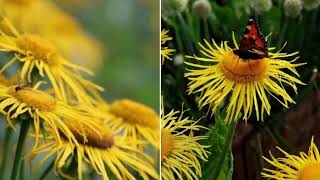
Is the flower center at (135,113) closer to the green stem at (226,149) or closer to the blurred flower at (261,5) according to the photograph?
the green stem at (226,149)

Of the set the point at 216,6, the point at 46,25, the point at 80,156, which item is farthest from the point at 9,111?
the point at 216,6

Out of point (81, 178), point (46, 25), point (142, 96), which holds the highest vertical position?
point (46, 25)

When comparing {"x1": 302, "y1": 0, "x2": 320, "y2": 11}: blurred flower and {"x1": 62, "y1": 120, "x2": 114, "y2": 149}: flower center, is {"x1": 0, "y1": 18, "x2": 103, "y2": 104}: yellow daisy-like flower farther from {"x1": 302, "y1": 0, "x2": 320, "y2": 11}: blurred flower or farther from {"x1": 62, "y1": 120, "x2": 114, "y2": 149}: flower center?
{"x1": 302, "y1": 0, "x2": 320, "y2": 11}: blurred flower

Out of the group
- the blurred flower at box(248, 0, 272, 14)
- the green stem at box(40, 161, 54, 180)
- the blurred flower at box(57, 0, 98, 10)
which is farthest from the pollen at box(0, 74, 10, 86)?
the blurred flower at box(248, 0, 272, 14)

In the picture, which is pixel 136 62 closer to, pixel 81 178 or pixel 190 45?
pixel 190 45

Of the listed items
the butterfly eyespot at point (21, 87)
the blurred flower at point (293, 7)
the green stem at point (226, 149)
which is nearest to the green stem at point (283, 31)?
the blurred flower at point (293, 7)

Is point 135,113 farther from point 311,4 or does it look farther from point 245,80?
point 311,4
